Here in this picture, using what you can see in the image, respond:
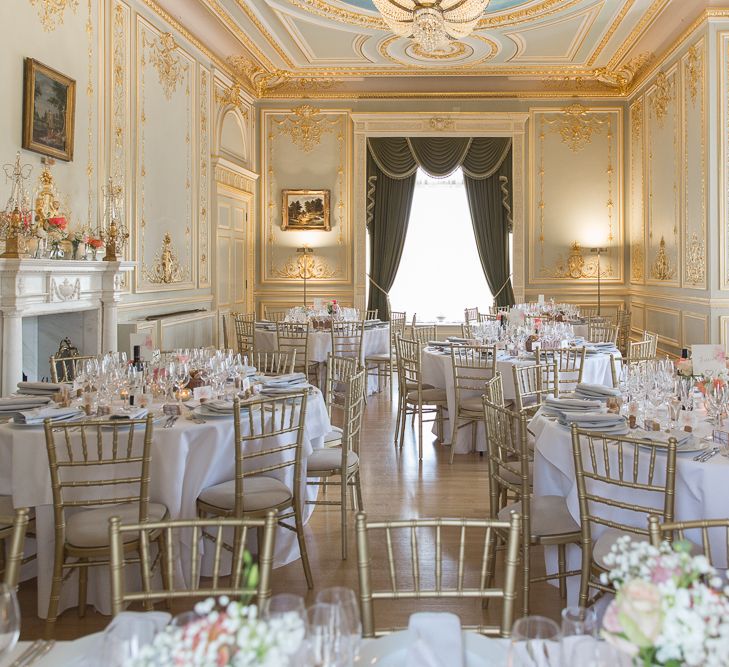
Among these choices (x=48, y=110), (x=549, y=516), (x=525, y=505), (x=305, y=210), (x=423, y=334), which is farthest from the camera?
(x=305, y=210)

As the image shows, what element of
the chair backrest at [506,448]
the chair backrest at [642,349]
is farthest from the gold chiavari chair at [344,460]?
the chair backrest at [642,349]

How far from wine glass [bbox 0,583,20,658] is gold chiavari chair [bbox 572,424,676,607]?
2.26m

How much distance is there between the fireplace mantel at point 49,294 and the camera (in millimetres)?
5445

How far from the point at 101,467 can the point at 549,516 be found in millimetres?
2223

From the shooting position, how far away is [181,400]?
450cm

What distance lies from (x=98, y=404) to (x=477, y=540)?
2424 mm

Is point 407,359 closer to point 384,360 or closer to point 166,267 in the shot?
point 384,360

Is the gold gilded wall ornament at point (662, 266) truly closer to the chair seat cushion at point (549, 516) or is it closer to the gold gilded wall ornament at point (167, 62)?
Answer: the gold gilded wall ornament at point (167, 62)

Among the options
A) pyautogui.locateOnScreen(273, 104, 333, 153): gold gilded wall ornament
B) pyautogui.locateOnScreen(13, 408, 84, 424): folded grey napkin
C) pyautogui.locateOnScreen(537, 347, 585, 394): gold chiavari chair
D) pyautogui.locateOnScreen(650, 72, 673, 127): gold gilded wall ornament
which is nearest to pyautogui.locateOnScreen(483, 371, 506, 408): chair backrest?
pyautogui.locateOnScreen(537, 347, 585, 394): gold chiavari chair

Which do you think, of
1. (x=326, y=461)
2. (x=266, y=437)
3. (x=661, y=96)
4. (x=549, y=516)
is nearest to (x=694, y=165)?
(x=661, y=96)

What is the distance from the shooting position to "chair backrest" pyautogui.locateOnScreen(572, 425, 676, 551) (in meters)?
3.04

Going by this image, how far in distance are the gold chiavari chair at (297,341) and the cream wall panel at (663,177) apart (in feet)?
17.4

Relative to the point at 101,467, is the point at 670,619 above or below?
above

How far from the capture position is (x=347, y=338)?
360 inches
